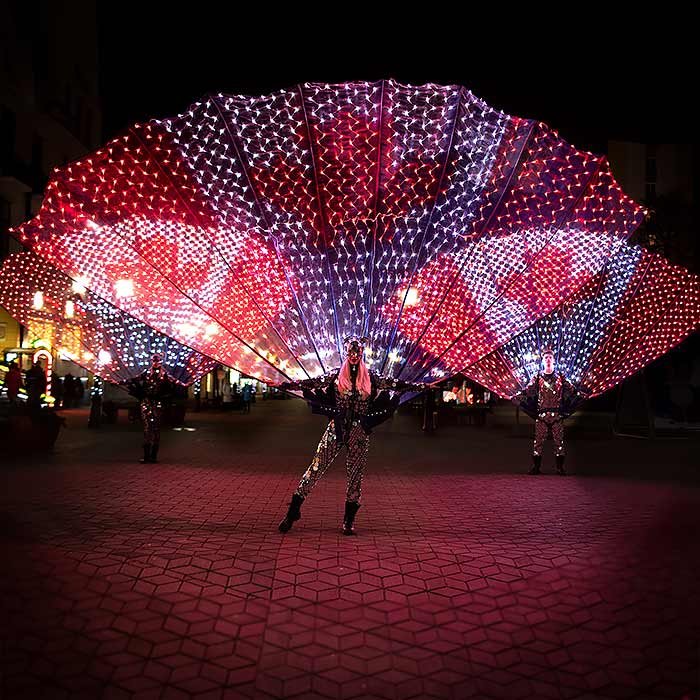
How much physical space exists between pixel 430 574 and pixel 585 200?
5456 mm

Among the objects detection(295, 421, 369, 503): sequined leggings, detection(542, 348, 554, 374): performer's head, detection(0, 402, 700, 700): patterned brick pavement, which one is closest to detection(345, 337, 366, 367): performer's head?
detection(295, 421, 369, 503): sequined leggings

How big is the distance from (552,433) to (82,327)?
778cm

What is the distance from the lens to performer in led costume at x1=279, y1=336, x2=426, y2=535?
6719 mm

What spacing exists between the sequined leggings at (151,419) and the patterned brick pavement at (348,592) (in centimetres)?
253

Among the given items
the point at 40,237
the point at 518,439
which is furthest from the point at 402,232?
the point at 518,439

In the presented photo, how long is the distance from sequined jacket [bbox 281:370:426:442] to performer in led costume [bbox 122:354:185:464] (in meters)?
5.58

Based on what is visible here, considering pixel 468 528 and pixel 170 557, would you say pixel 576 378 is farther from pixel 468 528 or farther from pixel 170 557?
pixel 170 557

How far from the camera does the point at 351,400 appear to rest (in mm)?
6773

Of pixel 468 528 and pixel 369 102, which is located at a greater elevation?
pixel 369 102

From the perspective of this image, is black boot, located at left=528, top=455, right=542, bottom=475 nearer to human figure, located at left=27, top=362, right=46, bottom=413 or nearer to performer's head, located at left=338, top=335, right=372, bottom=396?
performer's head, located at left=338, top=335, right=372, bottom=396

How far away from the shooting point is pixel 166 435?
18.4 m

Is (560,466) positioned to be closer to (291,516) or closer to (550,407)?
(550,407)

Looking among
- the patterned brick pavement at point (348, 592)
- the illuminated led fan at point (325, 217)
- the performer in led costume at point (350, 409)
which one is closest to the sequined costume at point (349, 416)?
the performer in led costume at point (350, 409)

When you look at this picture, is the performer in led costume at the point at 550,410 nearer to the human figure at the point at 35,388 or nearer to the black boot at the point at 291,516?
the black boot at the point at 291,516
